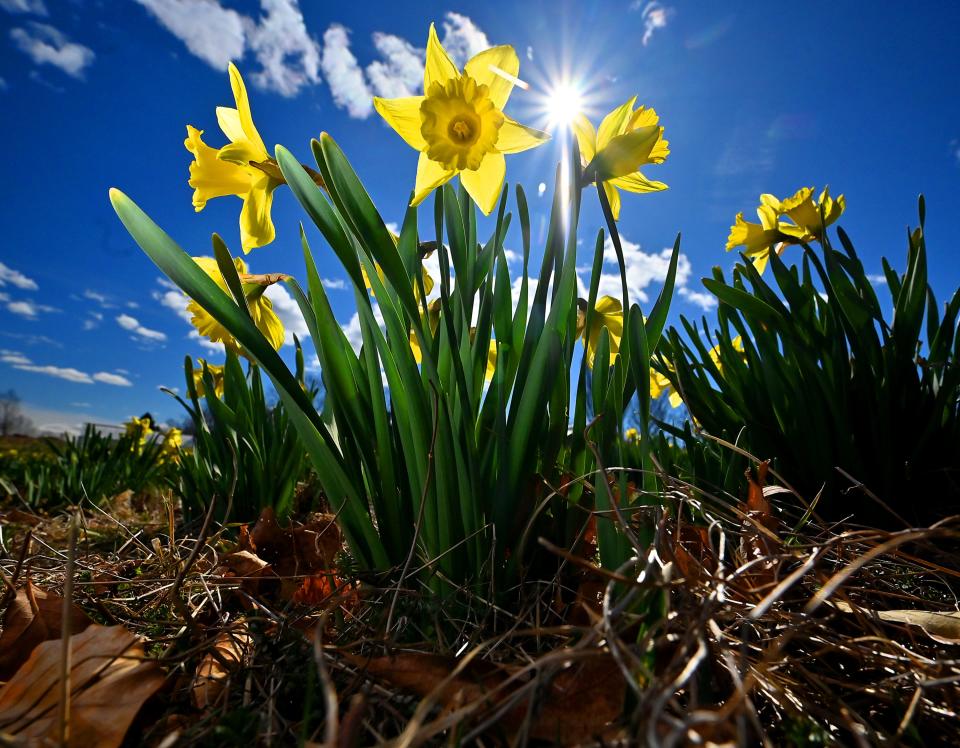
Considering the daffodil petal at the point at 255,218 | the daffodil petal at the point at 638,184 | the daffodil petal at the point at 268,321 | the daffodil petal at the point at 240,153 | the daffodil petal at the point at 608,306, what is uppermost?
the daffodil petal at the point at 638,184

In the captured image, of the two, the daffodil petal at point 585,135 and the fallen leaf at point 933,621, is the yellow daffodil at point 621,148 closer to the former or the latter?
the daffodil petal at point 585,135

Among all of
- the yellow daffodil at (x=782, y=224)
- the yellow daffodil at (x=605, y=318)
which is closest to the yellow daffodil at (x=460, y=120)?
the yellow daffodil at (x=605, y=318)

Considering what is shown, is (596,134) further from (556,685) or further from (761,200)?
(761,200)

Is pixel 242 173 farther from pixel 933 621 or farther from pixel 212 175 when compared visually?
pixel 933 621

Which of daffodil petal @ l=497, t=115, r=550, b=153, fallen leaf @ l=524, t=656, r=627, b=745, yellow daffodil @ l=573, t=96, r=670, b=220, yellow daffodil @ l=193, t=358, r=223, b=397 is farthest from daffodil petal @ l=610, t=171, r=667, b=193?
yellow daffodil @ l=193, t=358, r=223, b=397

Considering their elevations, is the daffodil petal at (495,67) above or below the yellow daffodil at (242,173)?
above

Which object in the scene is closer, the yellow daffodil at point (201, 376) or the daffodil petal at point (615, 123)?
the daffodil petal at point (615, 123)

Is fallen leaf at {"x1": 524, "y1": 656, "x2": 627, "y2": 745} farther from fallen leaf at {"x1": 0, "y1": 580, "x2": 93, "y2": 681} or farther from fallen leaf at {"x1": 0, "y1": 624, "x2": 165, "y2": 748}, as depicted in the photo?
fallen leaf at {"x1": 0, "y1": 580, "x2": 93, "y2": 681}
